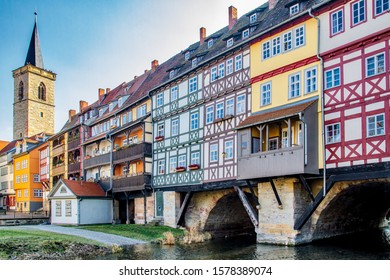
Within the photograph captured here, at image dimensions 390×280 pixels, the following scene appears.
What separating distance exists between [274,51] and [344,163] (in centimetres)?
543

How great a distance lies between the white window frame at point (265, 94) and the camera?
17.3 m

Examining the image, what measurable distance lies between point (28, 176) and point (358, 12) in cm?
3631

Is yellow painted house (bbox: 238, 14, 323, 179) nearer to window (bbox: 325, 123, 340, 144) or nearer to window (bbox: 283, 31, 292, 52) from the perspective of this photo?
window (bbox: 283, 31, 292, 52)

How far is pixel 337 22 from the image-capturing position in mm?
14797

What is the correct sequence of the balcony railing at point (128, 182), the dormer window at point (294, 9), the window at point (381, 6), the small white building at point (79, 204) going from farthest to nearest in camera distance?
1. the small white building at point (79, 204)
2. the balcony railing at point (128, 182)
3. the dormer window at point (294, 9)
4. the window at point (381, 6)

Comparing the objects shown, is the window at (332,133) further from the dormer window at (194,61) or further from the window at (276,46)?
the dormer window at (194,61)

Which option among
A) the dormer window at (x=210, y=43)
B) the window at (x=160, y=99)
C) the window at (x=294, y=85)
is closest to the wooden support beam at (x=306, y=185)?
the window at (x=294, y=85)

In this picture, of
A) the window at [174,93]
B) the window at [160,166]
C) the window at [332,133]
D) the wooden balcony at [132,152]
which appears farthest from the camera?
the wooden balcony at [132,152]

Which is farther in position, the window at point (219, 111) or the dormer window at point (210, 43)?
the dormer window at point (210, 43)

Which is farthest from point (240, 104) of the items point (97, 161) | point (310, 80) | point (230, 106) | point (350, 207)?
point (97, 161)

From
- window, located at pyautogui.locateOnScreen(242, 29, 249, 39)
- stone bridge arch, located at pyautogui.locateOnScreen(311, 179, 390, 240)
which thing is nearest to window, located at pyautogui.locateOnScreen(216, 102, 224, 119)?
window, located at pyautogui.locateOnScreen(242, 29, 249, 39)

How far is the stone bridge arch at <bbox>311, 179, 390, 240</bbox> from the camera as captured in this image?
1477cm

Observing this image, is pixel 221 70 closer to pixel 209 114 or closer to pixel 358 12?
pixel 209 114

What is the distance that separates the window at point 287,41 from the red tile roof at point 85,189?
16.0 m
